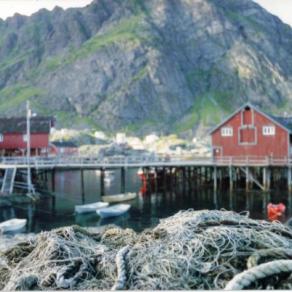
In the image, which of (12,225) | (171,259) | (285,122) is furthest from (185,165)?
(171,259)

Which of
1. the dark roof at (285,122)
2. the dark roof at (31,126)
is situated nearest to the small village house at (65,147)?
the dark roof at (31,126)

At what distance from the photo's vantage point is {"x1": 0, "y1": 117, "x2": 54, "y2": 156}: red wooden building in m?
64.8

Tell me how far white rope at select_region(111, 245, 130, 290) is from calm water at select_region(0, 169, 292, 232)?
25812mm

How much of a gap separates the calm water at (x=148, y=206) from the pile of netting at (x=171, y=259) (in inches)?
987

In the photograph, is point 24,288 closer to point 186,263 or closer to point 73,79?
point 186,263

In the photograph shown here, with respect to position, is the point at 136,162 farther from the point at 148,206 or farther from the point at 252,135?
the point at 252,135

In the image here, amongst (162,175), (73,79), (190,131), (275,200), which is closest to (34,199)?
(162,175)

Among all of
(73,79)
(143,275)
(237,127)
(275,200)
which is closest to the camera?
(143,275)

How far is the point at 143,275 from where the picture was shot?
6.62m

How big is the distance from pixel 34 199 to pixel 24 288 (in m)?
41.4

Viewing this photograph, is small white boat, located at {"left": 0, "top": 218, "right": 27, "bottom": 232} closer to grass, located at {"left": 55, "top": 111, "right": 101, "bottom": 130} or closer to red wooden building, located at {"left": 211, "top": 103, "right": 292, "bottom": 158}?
red wooden building, located at {"left": 211, "top": 103, "right": 292, "bottom": 158}

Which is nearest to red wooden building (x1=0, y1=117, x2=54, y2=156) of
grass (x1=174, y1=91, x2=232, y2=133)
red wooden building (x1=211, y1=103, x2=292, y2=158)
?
red wooden building (x1=211, y1=103, x2=292, y2=158)

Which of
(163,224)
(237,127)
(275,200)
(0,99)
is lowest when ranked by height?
(275,200)

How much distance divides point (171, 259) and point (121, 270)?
0.68 metres
